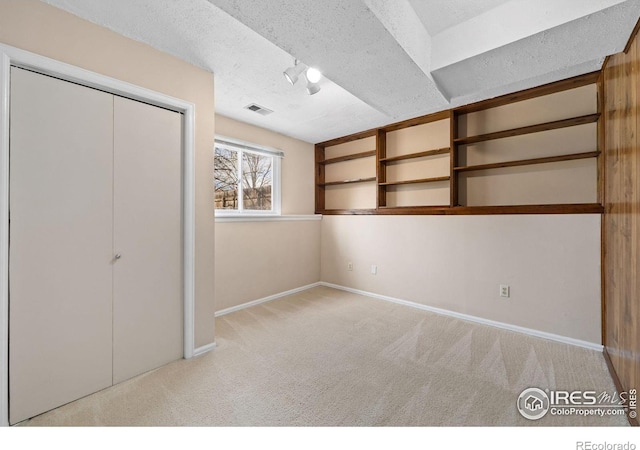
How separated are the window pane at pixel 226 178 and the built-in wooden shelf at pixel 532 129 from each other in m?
2.70

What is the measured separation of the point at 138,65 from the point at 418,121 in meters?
2.96

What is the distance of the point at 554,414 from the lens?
1.54 metres

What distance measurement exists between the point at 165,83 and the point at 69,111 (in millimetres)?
643

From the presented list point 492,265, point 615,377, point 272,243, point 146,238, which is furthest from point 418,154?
point 146,238

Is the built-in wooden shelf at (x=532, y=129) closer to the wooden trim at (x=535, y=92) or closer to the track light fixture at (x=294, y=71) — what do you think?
the wooden trim at (x=535, y=92)

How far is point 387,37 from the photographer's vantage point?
5.01ft

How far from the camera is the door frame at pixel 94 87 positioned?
1393 millimetres

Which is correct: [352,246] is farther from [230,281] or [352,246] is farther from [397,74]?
[397,74]

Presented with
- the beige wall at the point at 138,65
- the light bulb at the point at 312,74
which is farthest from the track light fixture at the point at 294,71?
the beige wall at the point at 138,65

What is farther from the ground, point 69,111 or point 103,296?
point 69,111

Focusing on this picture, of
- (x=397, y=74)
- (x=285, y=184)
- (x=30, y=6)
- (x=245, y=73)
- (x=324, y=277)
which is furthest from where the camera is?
(x=324, y=277)

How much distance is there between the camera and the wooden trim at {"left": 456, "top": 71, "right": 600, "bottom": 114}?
93.8 inches

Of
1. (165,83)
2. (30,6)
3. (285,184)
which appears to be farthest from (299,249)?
(30,6)

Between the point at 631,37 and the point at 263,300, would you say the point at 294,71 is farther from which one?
the point at 263,300
